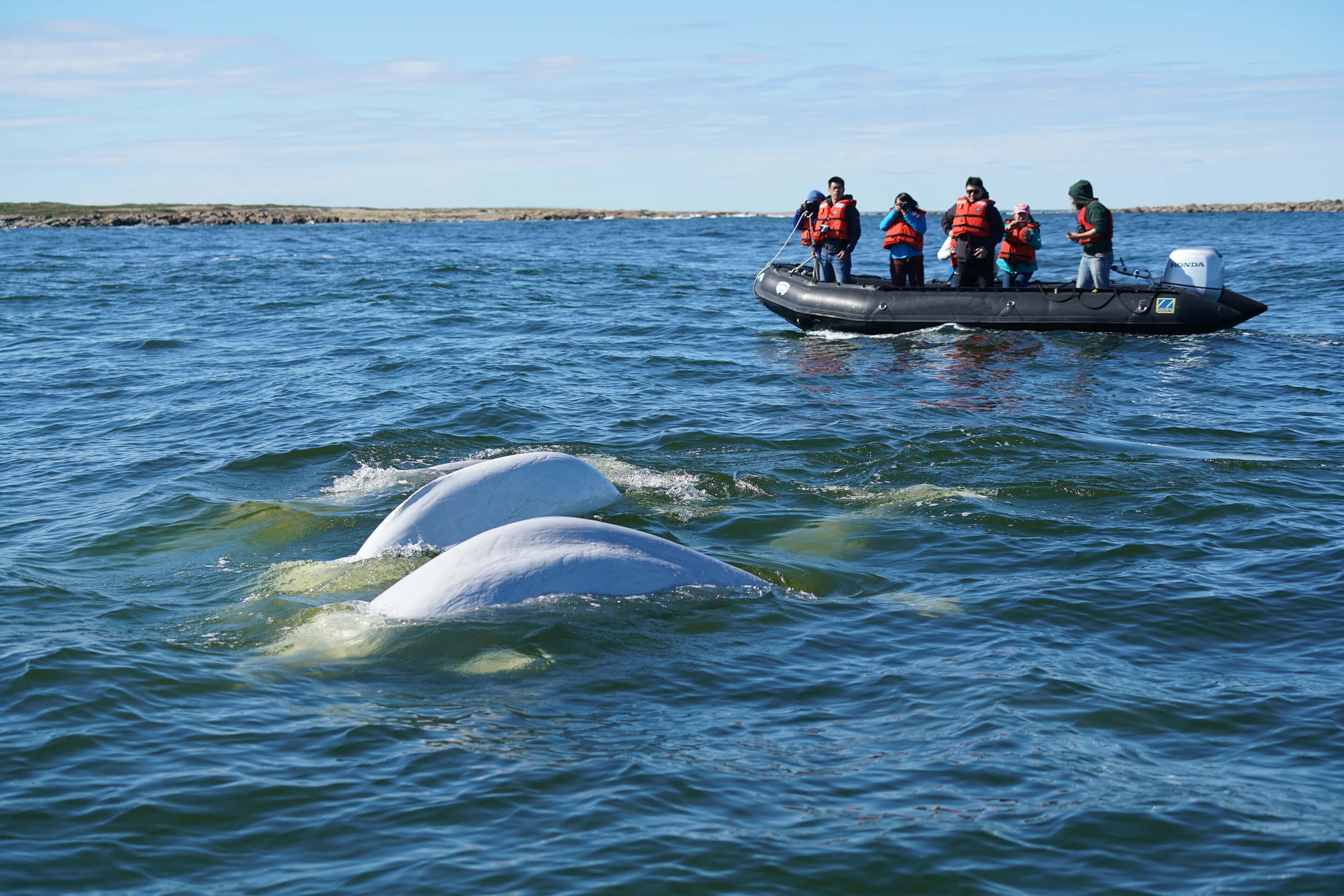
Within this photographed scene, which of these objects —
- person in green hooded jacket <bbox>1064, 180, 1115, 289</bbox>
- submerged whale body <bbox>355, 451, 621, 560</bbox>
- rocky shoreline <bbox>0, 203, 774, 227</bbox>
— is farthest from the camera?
rocky shoreline <bbox>0, 203, 774, 227</bbox>

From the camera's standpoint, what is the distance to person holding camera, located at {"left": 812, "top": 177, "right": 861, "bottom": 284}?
20.9 meters

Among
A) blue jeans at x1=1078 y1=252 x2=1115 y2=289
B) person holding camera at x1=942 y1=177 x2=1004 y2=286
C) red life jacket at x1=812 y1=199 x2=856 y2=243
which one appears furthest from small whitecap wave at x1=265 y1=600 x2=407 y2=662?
blue jeans at x1=1078 y1=252 x2=1115 y2=289

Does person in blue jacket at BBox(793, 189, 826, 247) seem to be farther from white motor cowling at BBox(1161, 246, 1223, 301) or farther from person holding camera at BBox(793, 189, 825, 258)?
white motor cowling at BBox(1161, 246, 1223, 301)

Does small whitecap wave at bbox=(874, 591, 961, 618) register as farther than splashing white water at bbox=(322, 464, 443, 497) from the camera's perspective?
No

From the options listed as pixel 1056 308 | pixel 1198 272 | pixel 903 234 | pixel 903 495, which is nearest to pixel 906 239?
pixel 903 234

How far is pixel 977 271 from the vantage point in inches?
818

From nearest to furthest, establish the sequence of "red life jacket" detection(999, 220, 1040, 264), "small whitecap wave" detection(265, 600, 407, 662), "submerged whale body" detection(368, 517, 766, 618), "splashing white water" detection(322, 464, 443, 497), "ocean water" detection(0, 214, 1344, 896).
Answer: "ocean water" detection(0, 214, 1344, 896) → "small whitecap wave" detection(265, 600, 407, 662) → "submerged whale body" detection(368, 517, 766, 618) → "splashing white water" detection(322, 464, 443, 497) → "red life jacket" detection(999, 220, 1040, 264)

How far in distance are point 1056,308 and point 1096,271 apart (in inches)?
43.4

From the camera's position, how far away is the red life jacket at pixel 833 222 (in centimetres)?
2092

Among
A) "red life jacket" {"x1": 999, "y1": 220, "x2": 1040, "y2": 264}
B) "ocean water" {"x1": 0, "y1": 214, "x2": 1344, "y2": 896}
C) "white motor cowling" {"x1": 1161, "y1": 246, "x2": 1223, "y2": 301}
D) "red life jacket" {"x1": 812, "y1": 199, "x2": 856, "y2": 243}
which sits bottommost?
"ocean water" {"x1": 0, "y1": 214, "x2": 1344, "y2": 896}

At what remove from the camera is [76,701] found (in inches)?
251

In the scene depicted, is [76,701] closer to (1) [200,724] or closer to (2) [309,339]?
(1) [200,724]

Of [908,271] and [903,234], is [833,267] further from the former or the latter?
Result: [903,234]

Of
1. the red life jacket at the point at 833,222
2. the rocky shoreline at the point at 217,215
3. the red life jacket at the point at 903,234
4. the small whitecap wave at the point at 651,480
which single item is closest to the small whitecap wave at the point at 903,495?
the small whitecap wave at the point at 651,480
